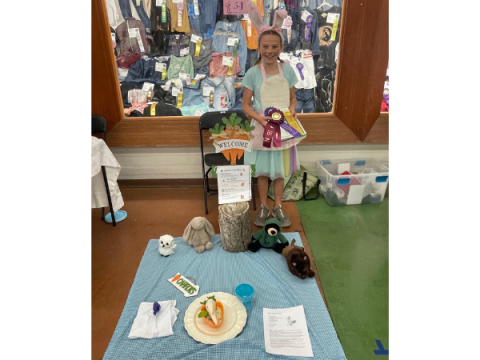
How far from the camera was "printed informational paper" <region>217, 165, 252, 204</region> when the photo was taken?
1.98 m

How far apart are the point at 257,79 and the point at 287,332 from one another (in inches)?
66.6

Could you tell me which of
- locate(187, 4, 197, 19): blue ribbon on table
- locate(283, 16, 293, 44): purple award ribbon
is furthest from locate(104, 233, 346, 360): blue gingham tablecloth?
locate(187, 4, 197, 19): blue ribbon on table

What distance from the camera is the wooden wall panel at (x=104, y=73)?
269cm

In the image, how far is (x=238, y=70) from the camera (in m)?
2.99

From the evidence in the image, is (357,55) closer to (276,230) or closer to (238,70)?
(238,70)

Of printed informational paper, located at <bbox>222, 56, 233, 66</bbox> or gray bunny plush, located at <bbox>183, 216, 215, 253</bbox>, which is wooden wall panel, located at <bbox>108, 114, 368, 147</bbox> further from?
gray bunny plush, located at <bbox>183, 216, 215, 253</bbox>

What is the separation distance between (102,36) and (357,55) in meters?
2.38

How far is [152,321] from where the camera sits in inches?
66.5

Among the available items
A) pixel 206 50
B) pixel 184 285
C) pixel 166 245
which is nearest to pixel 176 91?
pixel 206 50

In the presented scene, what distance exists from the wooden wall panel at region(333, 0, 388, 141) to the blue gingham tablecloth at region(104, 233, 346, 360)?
1.44 meters

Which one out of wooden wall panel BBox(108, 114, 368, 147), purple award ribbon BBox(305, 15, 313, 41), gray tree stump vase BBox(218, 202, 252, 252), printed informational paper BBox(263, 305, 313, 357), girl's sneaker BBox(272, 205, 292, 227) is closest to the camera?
printed informational paper BBox(263, 305, 313, 357)

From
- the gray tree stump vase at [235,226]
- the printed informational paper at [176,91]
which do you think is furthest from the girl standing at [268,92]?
the printed informational paper at [176,91]

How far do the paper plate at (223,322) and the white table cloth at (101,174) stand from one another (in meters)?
1.27

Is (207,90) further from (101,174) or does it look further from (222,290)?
(222,290)
